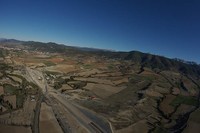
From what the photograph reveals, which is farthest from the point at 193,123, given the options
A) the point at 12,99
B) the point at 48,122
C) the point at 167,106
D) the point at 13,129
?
the point at 12,99

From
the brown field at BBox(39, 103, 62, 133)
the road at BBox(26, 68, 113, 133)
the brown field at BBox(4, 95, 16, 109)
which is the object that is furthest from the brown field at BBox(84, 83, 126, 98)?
the brown field at BBox(4, 95, 16, 109)

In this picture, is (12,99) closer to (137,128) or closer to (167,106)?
(137,128)

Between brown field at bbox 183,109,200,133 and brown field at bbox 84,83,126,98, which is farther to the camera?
brown field at bbox 84,83,126,98

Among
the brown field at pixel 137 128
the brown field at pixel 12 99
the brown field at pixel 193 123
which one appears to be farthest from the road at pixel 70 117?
the brown field at pixel 193 123

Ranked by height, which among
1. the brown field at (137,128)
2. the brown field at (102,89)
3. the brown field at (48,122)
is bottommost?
the brown field at (137,128)

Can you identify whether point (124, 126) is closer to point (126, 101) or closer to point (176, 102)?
point (126, 101)

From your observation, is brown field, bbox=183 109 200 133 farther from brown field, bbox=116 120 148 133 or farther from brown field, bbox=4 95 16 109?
brown field, bbox=4 95 16 109

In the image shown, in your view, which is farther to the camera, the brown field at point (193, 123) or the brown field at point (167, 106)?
the brown field at point (167, 106)

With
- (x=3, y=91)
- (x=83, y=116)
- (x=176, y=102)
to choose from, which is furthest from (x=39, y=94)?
(x=176, y=102)

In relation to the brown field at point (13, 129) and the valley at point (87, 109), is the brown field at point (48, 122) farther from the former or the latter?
the brown field at point (13, 129)

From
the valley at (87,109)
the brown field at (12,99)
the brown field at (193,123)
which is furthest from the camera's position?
the brown field at (12,99)
